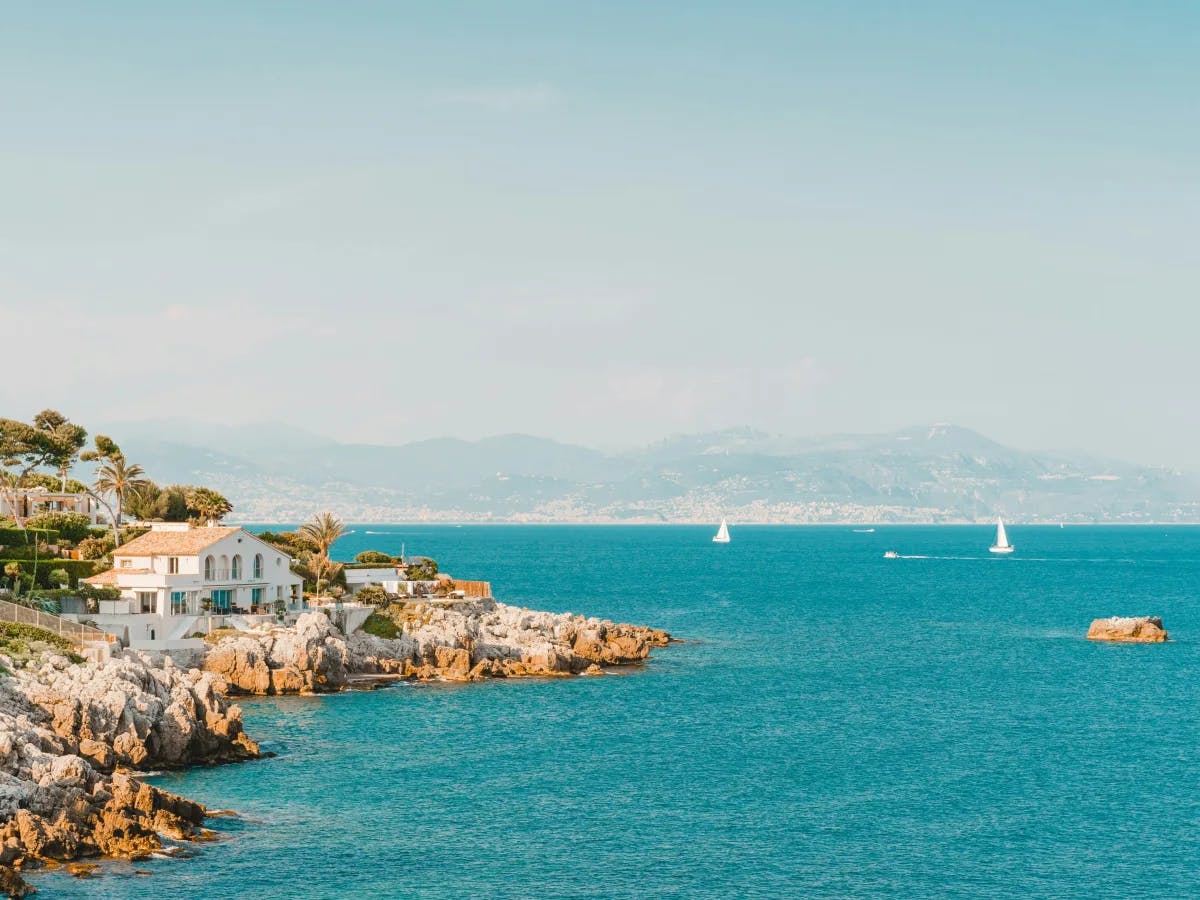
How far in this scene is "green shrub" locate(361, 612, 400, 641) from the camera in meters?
104

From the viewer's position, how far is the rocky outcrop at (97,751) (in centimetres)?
4862

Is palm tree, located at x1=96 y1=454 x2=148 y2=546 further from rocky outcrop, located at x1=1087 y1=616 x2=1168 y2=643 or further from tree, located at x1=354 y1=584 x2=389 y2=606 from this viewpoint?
rocky outcrop, located at x1=1087 y1=616 x2=1168 y2=643

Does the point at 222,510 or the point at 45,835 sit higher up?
the point at 222,510

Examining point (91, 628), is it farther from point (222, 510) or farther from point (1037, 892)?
point (1037, 892)

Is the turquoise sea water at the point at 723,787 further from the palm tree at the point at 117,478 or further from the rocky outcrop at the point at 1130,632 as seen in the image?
the palm tree at the point at 117,478

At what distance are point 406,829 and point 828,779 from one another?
21805 mm

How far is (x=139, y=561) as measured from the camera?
9594 centimetres

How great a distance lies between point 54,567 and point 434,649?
27800 millimetres

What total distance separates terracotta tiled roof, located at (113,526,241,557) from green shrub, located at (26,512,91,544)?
16233mm

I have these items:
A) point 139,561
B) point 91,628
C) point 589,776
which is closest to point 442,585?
point 139,561

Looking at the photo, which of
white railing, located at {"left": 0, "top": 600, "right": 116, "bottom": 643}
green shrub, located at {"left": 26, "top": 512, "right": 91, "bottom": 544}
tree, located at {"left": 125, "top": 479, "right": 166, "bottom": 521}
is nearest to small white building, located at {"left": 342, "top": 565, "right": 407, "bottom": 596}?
tree, located at {"left": 125, "top": 479, "right": 166, "bottom": 521}

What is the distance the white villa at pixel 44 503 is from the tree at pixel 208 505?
9370 millimetres

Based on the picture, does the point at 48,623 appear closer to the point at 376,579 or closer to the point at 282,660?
the point at 282,660

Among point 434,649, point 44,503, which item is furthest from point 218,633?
point 44,503
